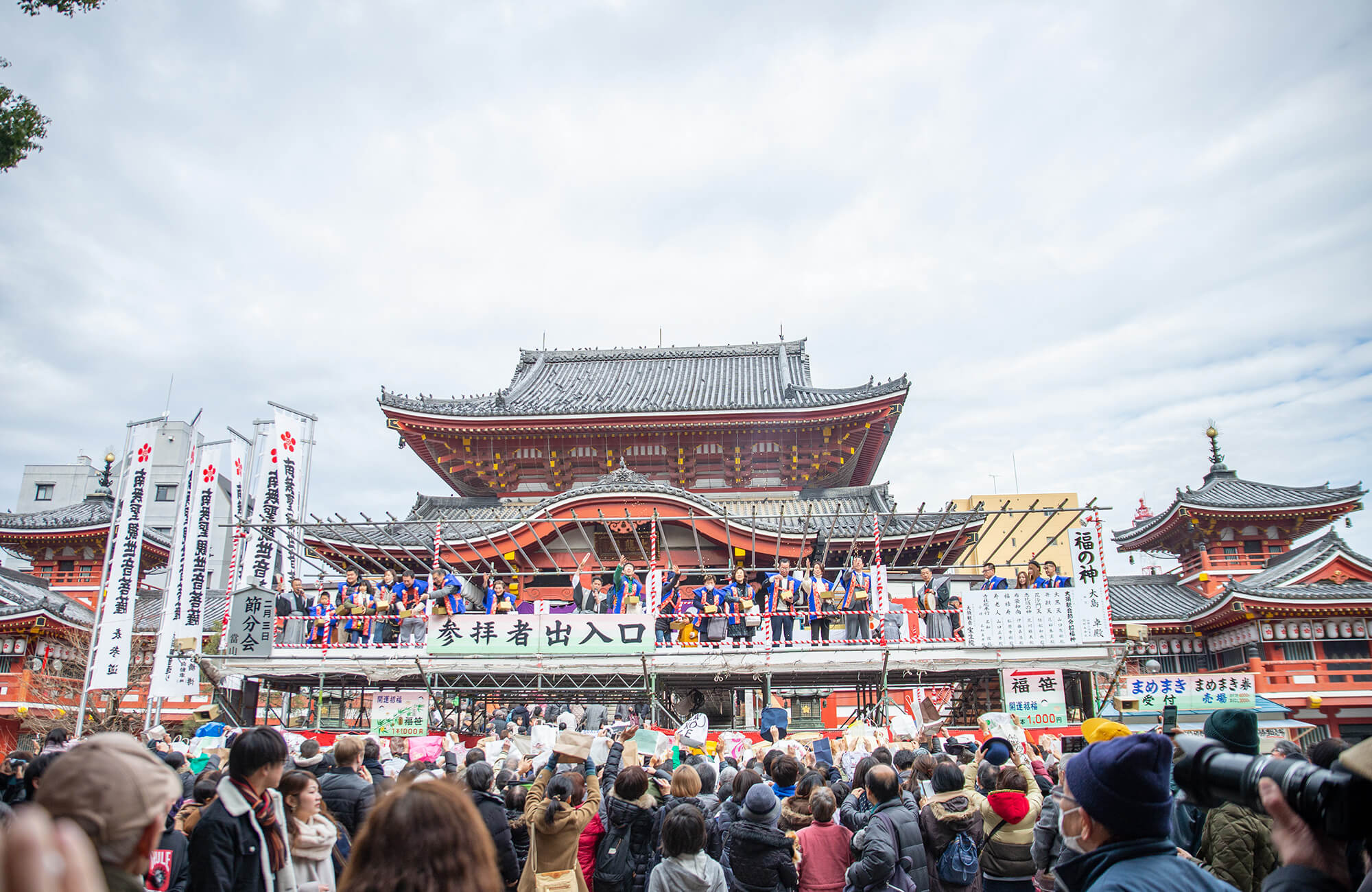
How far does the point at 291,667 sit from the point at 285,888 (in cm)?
1350

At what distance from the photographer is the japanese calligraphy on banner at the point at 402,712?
15188 millimetres

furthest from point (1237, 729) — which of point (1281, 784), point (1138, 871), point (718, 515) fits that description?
point (718, 515)

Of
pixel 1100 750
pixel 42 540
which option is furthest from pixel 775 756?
pixel 42 540

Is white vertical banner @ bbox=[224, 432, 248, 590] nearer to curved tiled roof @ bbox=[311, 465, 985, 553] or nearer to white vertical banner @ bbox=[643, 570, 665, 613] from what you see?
curved tiled roof @ bbox=[311, 465, 985, 553]

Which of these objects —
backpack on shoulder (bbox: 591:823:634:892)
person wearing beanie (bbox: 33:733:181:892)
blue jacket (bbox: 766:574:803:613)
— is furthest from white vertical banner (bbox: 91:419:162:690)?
person wearing beanie (bbox: 33:733:181:892)

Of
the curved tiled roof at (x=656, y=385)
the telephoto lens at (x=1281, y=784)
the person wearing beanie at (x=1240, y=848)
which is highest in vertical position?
the curved tiled roof at (x=656, y=385)

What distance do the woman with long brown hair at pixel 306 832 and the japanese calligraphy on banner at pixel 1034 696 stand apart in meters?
13.1

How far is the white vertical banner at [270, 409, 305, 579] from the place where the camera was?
19.2 metres

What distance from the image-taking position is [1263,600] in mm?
21844

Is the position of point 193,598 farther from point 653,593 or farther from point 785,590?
point 785,590

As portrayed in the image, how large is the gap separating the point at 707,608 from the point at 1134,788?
44.4 feet

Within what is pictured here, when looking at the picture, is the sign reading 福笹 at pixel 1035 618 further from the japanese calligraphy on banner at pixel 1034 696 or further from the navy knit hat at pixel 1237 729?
the navy knit hat at pixel 1237 729

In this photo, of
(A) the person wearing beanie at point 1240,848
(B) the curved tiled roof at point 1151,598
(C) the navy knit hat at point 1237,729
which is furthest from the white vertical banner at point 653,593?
(B) the curved tiled roof at point 1151,598

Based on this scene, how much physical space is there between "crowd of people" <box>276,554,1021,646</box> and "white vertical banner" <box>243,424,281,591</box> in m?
1.34
